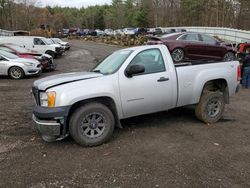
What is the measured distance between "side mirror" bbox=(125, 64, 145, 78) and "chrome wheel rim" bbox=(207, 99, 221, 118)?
6.59ft

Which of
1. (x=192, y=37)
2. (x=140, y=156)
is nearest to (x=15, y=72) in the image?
(x=192, y=37)

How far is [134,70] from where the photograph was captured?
5402mm

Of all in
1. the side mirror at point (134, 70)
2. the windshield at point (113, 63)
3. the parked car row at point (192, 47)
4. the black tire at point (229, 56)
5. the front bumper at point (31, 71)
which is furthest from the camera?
the black tire at point (229, 56)

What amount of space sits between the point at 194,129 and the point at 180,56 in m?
8.10

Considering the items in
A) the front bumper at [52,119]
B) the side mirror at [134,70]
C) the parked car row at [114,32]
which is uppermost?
the parked car row at [114,32]

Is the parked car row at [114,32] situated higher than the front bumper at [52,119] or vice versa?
the parked car row at [114,32]

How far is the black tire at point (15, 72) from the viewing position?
13.9 m

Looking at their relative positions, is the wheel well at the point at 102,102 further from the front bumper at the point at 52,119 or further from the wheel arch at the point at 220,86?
the wheel arch at the point at 220,86

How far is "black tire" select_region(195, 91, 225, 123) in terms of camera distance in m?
6.44

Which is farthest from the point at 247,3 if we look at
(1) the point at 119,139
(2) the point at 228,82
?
(1) the point at 119,139

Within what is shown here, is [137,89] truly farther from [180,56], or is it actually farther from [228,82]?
[180,56]

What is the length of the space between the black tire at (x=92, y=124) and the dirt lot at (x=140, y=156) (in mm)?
177

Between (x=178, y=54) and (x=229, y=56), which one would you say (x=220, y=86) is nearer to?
(x=178, y=54)

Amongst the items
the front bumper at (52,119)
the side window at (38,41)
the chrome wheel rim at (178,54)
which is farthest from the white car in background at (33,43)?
the front bumper at (52,119)
